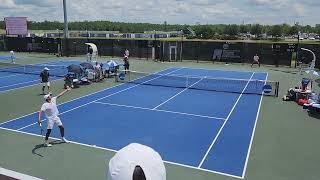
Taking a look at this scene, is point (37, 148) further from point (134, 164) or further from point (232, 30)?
point (232, 30)

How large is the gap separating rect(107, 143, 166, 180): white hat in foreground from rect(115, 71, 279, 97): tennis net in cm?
2047

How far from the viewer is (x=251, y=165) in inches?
419

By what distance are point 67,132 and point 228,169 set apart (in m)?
6.60

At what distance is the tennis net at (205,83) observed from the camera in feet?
75.1

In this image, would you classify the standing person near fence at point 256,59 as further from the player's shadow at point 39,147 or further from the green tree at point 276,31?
the green tree at point 276,31

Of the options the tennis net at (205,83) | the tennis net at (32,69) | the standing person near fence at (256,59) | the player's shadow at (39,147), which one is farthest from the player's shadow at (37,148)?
the standing person near fence at (256,59)

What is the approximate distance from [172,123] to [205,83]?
10965mm

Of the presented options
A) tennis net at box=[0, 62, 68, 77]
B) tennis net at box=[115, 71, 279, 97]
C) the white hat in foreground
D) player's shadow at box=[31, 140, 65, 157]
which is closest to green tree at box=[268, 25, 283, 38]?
tennis net at box=[115, 71, 279, 97]

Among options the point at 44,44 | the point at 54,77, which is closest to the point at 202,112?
the point at 54,77

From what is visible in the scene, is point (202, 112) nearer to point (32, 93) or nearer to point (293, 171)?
point (293, 171)

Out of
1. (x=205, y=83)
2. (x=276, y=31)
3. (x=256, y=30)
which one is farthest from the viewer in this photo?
(x=256, y=30)

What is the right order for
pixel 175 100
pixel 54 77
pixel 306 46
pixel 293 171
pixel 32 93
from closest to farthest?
pixel 293 171, pixel 175 100, pixel 32 93, pixel 54 77, pixel 306 46

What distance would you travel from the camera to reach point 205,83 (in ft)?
83.9

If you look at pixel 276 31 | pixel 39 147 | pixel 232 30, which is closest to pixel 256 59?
pixel 39 147
